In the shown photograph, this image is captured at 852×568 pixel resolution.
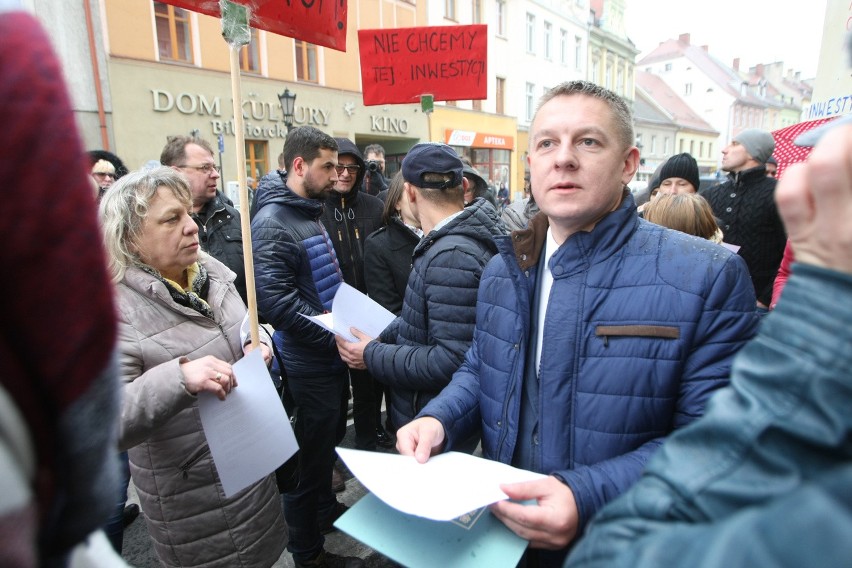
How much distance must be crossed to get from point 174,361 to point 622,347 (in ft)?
4.63

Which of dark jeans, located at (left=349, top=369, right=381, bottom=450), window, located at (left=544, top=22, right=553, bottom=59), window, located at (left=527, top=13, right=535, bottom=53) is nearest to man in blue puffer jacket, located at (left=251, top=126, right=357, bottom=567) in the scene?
dark jeans, located at (left=349, top=369, right=381, bottom=450)

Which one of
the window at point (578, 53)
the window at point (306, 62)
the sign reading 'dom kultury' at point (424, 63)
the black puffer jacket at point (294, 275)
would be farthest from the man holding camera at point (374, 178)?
the window at point (578, 53)

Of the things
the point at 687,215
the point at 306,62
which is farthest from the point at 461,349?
the point at 306,62

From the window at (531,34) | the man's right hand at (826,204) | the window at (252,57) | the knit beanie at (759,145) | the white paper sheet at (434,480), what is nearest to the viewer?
the man's right hand at (826,204)

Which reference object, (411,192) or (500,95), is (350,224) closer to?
(411,192)

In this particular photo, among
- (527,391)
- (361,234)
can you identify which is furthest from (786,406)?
(361,234)

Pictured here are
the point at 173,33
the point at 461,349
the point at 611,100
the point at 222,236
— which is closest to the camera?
the point at 611,100

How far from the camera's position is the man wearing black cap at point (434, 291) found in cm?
196

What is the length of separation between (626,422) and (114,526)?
7.79ft

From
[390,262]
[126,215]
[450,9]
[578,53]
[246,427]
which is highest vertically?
[578,53]

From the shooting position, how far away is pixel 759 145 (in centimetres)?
404

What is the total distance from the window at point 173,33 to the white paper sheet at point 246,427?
44.5 feet

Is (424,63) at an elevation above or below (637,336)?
above

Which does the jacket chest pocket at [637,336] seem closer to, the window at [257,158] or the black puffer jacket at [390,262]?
the black puffer jacket at [390,262]
